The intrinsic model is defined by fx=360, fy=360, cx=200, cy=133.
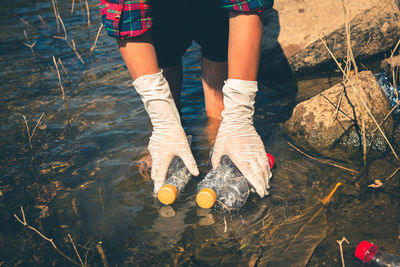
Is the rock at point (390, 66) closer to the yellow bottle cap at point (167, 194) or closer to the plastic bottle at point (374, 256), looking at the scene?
the plastic bottle at point (374, 256)

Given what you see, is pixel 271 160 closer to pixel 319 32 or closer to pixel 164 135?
pixel 164 135

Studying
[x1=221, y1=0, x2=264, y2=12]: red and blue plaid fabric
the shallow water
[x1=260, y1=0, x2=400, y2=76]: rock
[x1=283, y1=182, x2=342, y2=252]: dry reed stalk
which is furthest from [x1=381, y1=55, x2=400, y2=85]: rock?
[x1=221, y1=0, x2=264, y2=12]: red and blue plaid fabric

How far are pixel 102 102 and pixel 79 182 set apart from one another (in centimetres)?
141

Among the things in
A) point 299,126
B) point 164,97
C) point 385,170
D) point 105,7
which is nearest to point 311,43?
point 299,126

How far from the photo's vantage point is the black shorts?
2.75 meters

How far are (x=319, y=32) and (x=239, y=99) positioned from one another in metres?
1.90

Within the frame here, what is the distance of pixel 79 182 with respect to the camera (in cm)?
289

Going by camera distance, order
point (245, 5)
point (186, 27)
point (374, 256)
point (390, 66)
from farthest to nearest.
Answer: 1. point (390, 66)
2. point (186, 27)
3. point (245, 5)
4. point (374, 256)

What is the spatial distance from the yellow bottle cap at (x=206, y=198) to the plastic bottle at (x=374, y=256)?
0.91 meters

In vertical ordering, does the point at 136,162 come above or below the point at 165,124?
below

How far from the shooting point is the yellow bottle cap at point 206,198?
2389 mm

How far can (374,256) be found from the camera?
6.63 ft

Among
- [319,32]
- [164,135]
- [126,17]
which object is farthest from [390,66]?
[126,17]

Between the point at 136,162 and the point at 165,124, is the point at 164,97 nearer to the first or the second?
the point at 165,124
